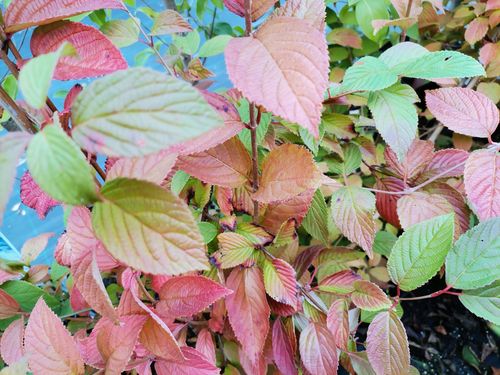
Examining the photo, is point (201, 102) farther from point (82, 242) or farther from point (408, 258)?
point (408, 258)

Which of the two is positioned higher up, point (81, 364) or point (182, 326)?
point (81, 364)

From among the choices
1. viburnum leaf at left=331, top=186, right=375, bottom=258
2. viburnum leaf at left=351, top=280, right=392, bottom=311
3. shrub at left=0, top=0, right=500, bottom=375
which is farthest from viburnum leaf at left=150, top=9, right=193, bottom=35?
viburnum leaf at left=351, top=280, right=392, bottom=311

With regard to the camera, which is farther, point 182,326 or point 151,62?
point 151,62

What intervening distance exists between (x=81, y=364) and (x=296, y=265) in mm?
323

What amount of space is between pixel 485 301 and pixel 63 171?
0.45 metres

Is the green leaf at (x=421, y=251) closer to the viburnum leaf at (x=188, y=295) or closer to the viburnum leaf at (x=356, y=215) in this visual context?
the viburnum leaf at (x=356, y=215)

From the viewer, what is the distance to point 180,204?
25cm

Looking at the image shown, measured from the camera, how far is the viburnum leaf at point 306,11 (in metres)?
0.41

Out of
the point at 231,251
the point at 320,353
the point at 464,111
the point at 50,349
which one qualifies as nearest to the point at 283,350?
the point at 320,353

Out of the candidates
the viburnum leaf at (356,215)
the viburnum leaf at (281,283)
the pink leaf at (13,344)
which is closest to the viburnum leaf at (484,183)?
the viburnum leaf at (356,215)

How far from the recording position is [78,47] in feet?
1.19

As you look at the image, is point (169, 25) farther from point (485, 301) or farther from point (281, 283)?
point (485, 301)

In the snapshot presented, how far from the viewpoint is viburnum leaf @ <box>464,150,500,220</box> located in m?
0.45

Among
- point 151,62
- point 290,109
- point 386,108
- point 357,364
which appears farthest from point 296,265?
point 151,62
